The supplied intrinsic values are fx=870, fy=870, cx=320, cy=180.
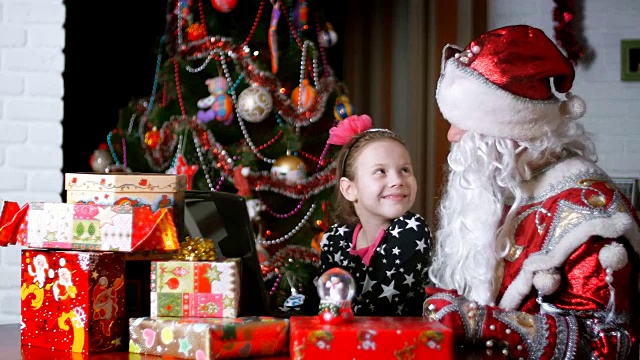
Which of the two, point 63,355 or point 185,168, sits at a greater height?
point 185,168

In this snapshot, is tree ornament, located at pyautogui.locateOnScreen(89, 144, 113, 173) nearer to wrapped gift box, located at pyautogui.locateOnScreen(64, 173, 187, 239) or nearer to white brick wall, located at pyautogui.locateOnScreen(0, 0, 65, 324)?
white brick wall, located at pyautogui.locateOnScreen(0, 0, 65, 324)

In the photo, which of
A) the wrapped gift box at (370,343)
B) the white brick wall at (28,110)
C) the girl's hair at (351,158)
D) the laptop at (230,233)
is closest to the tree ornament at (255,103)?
the white brick wall at (28,110)

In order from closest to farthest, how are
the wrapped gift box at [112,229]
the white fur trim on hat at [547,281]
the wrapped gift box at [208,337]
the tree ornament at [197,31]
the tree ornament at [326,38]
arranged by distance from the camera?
the wrapped gift box at [208,337] → the wrapped gift box at [112,229] → the white fur trim on hat at [547,281] → the tree ornament at [197,31] → the tree ornament at [326,38]

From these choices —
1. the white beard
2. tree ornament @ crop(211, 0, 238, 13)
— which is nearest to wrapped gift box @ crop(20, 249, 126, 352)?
the white beard

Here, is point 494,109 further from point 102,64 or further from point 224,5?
point 102,64

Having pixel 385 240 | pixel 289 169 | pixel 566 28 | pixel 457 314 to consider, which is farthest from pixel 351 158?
pixel 566 28

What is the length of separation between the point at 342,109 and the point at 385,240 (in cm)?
186

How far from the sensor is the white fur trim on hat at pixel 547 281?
1587mm

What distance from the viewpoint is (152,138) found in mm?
3914

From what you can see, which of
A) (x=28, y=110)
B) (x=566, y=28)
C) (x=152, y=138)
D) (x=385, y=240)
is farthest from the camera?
(x=566, y=28)

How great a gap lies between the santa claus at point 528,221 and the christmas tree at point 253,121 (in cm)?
204

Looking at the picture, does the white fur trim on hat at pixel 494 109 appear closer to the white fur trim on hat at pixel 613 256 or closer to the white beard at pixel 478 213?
the white beard at pixel 478 213

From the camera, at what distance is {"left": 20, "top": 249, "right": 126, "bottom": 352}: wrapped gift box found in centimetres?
144

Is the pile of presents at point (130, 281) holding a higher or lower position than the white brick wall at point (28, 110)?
lower
